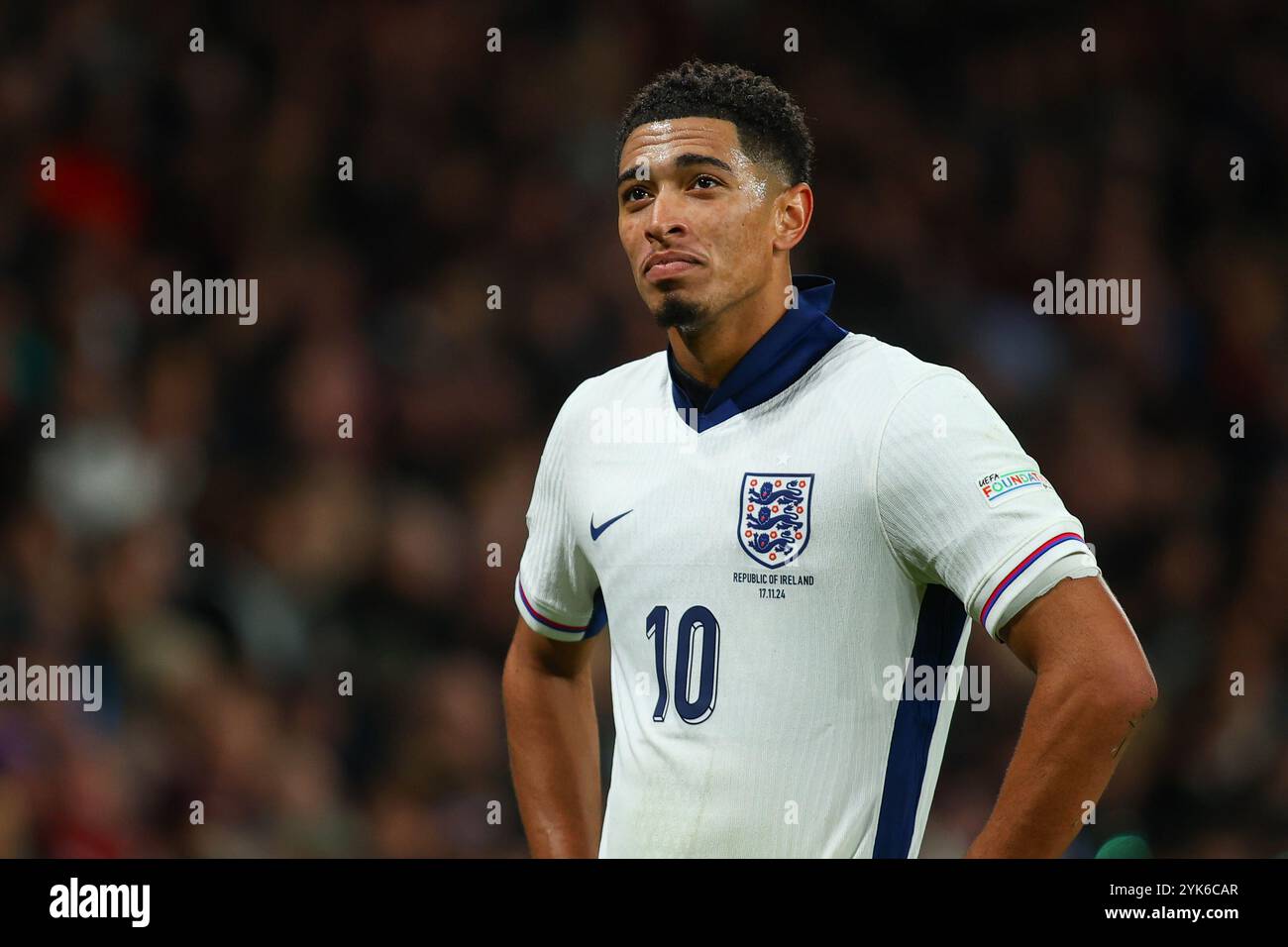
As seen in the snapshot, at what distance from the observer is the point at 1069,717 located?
211cm

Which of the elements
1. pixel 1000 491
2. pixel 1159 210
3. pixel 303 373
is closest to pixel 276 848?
pixel 303 373

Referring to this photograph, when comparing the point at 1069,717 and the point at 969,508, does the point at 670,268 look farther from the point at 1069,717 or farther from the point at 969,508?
the point at 1069,717

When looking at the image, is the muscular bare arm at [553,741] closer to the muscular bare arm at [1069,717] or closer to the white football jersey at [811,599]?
the white football jersey at [811,599]

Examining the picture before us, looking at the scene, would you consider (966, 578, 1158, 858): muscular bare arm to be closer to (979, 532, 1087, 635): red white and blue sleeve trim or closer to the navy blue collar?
(979, 532, 1087, 635): red white and blue sleeve trim

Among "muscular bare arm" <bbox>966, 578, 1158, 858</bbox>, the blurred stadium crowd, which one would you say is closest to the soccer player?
"muscular bare arm" <bbox>966, 578, 1158, 858</bbox>

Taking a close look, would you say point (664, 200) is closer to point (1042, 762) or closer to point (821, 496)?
point (821, 496)

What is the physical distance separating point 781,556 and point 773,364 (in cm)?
36

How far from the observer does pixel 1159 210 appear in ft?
19.0

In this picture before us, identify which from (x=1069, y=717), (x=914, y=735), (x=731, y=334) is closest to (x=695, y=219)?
(x=731, y=334)

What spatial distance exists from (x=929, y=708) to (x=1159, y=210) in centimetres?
389

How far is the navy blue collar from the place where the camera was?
102 inches

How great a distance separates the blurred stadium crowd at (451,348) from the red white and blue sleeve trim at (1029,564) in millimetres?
2580

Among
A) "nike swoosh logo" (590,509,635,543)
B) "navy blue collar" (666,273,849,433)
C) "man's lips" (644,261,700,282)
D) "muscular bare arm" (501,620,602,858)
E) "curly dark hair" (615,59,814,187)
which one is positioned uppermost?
"curly dark hair" (615,59,814,187)

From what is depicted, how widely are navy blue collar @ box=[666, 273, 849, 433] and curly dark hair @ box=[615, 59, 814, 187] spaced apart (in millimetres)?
300
